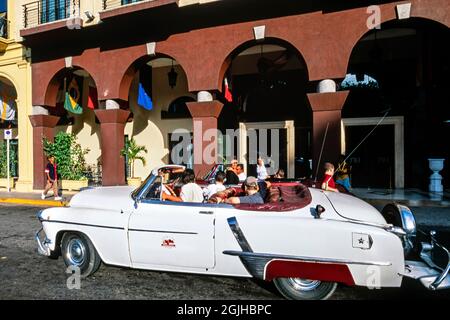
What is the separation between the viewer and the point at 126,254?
12.6 ft

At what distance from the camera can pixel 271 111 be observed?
13.6 m

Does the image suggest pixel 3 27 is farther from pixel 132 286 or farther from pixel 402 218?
pixel 402 218

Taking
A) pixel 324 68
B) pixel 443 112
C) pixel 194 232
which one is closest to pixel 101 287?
pixel 194 232

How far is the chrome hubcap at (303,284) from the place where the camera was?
3.35 meters

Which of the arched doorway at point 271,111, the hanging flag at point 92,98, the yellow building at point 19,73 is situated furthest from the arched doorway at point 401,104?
the yellow building at point 19,73

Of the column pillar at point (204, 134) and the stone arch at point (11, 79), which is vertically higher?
the stone arch at point (11, 79)

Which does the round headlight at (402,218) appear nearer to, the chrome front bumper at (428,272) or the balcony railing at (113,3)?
the chrome front bumper at (428,272)

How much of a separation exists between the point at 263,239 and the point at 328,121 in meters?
6.66

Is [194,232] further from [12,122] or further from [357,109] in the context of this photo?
[12,122]

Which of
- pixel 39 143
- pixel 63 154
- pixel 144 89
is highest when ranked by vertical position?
pixel 144 89

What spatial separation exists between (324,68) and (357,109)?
4170 millimetres

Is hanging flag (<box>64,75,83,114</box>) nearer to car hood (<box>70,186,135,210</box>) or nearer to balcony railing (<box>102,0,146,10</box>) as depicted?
balcony railing (<box>102,0,146,10</box>)

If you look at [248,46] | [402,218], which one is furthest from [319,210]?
[248,46]

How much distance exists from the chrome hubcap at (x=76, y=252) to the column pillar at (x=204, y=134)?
6.06 metres
